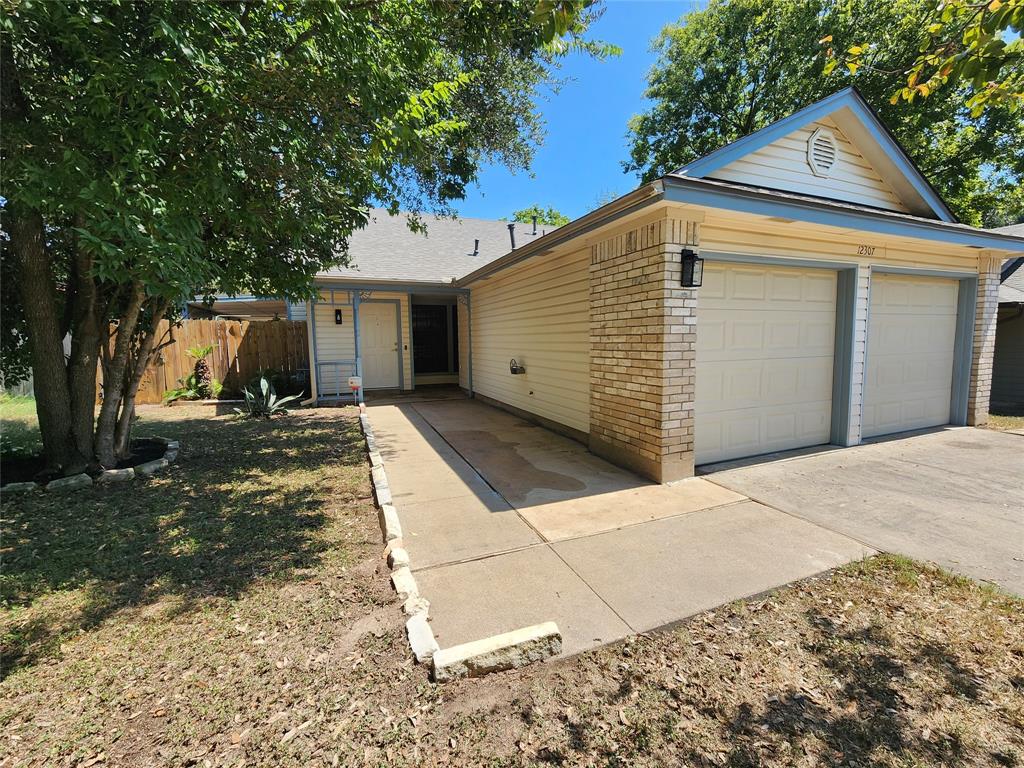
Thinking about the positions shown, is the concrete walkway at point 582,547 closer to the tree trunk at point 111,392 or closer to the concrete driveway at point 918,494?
the concrete driveway at point 918,494

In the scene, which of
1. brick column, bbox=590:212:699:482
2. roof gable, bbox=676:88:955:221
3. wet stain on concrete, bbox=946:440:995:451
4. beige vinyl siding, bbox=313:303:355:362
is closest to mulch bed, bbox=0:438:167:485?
beige vinyl siding, bbox=313:303:355:362

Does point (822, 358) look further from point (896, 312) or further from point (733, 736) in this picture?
point (733, 736)

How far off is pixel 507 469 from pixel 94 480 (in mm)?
4385

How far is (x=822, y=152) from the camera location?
572 centimetres

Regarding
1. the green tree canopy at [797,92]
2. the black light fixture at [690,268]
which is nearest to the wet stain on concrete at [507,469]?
the black light fixture at [690,268]

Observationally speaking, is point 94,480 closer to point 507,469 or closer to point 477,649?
point 507,469

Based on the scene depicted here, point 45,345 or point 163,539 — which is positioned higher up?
point 45,345

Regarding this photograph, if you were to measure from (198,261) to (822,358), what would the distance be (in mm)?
6883

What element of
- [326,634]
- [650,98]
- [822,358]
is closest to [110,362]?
[326,634]

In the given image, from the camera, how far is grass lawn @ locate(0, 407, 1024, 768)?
1.74 m

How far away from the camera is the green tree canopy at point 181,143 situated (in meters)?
2.93

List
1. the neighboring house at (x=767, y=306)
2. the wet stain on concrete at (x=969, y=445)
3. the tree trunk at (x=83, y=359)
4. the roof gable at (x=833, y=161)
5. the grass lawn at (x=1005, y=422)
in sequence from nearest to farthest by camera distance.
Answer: the neighboring house at (x=767, y=306) < the tree trunk at (x=83, y=359) < the roof gable at (x=833, y=161) < the wet stain on concrete at (x=969, y=445) < the grass lawn at (x=1005, y=422)

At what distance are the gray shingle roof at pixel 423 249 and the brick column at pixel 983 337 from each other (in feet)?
30.6

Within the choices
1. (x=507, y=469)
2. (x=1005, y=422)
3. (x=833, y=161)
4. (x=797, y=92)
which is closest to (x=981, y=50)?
(x=833, y=161)
